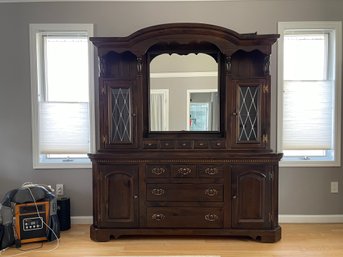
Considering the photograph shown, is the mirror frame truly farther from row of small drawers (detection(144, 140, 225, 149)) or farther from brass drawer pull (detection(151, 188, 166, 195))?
brass drawer pull (detection(151, 188, 166, 195))

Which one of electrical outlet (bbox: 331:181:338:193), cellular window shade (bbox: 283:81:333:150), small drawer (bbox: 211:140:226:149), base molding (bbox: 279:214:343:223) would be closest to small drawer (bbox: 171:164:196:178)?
small drawer (bbox: 211:140:226:149)

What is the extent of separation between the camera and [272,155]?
110 inches

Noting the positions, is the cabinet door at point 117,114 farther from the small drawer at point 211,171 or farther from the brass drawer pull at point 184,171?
A: the small drawer at point 211,171

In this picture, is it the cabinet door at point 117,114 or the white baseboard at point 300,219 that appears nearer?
the cabinet door at point 117,114

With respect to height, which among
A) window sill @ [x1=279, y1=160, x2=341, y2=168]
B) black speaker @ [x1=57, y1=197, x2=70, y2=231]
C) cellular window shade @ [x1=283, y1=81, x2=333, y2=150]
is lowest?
black speaker @ [x1=57, y1=197, x2=70, y2=231]

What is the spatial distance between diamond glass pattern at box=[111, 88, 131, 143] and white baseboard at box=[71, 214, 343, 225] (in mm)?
1104

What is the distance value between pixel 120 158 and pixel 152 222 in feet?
2.23

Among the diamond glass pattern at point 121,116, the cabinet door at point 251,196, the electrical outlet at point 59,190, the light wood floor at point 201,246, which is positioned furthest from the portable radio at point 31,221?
the cabinet door at point 251,196

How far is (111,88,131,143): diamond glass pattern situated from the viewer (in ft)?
9.60

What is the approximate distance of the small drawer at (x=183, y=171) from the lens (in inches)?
113

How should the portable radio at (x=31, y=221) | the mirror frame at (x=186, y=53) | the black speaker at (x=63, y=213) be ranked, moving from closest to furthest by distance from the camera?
the portable radio at (x=31, y=221) → the mirror frame at (x=186, y=53) → the black speaker at (x=63, y=213)

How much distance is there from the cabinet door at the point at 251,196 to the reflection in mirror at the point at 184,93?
55 centimetres

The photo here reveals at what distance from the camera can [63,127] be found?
3.36m

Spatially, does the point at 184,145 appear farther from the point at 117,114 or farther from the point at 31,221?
the point at 31,221
